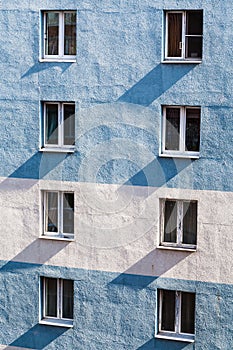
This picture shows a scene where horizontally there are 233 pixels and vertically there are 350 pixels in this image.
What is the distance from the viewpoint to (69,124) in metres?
22.7

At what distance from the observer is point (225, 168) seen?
21094 mm

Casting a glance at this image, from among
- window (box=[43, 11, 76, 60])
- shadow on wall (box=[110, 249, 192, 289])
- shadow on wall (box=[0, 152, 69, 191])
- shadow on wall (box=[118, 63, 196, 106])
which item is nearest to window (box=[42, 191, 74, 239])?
shadow on wall (box=[0, 152, 69, 191])

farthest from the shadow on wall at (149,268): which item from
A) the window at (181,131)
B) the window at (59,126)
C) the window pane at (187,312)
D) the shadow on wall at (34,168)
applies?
the window at (59,126)

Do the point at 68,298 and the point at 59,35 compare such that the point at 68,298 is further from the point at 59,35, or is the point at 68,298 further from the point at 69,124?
the point at 59,35

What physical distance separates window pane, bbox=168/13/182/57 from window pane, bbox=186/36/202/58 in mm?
232

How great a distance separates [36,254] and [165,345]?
477 cm

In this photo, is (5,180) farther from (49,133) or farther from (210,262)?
(210,262)

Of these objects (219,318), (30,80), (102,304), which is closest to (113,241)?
(102,304)

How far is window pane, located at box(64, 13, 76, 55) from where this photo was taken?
22219mm

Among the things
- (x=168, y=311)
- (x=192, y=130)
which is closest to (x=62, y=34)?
(x=192, y=130)

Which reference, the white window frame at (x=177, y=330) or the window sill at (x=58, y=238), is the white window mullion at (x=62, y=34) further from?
the white window frame at (x=177, y=330)

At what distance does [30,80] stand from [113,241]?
537 cm

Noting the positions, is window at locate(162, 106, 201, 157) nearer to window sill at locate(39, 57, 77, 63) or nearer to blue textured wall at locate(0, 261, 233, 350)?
window sill at locate(39, 57, 77, 63)

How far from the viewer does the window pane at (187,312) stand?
73.0 ft
